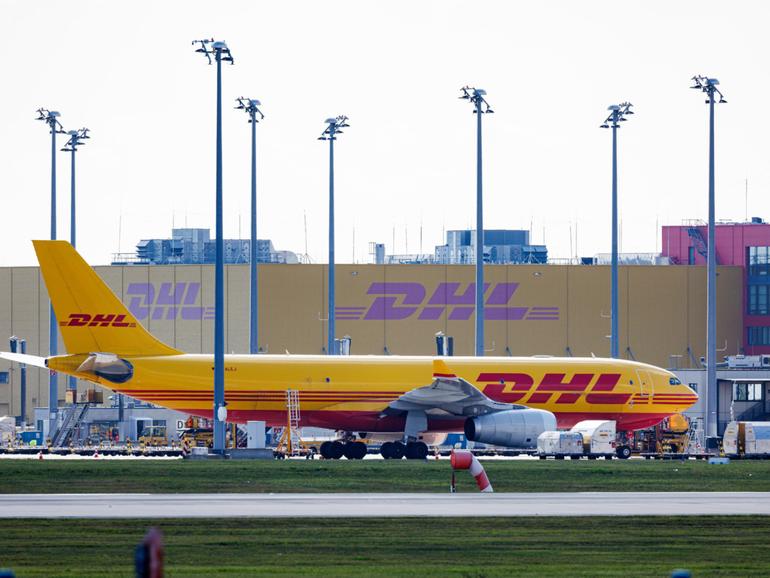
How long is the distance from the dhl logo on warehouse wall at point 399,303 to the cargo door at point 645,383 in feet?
132

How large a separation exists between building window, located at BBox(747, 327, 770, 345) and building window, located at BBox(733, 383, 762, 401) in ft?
97.0

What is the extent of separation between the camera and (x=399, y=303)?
333 feet

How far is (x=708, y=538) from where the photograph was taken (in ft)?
89.0

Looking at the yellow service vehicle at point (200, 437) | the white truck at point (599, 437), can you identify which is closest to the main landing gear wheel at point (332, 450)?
the white truck at point (599, 437)

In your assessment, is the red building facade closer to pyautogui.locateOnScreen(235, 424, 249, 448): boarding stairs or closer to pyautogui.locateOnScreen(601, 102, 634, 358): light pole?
pyautogui.locateOnScreen(601, 102, 634, 358): light pole

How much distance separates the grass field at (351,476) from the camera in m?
39.7

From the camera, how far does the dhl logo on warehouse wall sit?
101 m

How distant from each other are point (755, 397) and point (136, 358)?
115 feet

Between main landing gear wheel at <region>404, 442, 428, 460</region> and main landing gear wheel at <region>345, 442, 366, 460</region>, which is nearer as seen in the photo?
main landing gear wheel at <region>404, 442, 428, 460</region>

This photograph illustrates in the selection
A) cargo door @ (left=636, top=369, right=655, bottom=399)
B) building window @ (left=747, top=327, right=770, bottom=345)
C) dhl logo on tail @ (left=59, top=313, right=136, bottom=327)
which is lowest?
cargo door @ (left=636, top=369, right=655, bottom=399)

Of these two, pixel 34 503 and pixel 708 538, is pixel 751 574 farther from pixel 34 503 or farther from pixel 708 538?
pixel 34 503

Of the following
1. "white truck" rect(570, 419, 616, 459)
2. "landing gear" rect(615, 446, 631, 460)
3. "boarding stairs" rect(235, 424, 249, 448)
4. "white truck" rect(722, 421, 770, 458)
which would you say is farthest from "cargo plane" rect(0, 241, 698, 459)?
"boarding stairs" rect(235, 424, 249, 448)

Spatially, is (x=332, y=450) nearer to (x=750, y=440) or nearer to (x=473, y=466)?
(x=750, y=440)

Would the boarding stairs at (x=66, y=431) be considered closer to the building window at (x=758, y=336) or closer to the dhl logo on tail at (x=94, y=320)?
the dhl logo on tail at (x=94, y=320)
